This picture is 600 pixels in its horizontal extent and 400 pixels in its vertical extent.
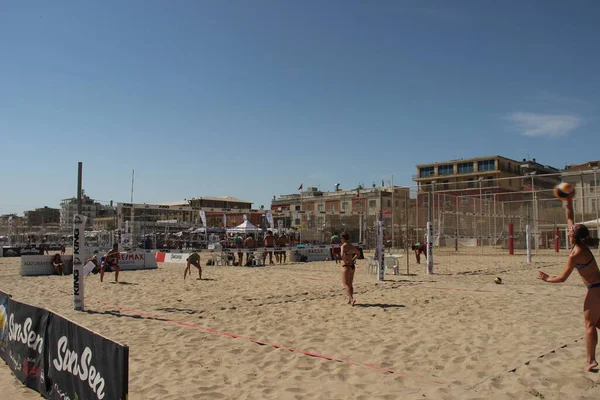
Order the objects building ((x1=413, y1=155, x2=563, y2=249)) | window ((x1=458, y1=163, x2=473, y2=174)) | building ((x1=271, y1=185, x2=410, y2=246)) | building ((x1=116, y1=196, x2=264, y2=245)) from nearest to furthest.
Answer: building ((x1=116, y1=196, x2=264, y2=245)), building ((x1=413, y1=155, x2=563, y2=249)), building ((x1=271, y1=185, x2=410, y2=246)), window ((x1=458, y1=163, x2=473, y2=174))

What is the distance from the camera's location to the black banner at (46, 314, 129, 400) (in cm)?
327

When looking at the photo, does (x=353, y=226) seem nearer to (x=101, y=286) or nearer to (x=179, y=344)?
(x=101, y=286)

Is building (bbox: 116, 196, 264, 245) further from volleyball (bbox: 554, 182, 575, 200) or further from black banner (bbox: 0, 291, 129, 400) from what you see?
volleyball (bbox: 554, 182, 575, 200)

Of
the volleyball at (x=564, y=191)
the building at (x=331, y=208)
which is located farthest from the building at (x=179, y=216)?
the volleyball at (x=564, y=191)

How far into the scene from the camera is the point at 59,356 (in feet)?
13.8

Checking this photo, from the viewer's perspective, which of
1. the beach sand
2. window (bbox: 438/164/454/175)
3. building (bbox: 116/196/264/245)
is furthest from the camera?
window (bbox: 438/164/454/175)

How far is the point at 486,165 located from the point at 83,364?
68.3 metres

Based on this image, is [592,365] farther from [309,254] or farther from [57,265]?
[309,254]

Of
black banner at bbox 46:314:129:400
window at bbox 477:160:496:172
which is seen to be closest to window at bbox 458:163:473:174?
window at bbox 477:160:496:172

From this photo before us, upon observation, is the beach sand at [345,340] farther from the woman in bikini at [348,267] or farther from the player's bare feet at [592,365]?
the woman in bikini at [348,267]

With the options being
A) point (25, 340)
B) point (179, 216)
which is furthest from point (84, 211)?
point (25, 340)

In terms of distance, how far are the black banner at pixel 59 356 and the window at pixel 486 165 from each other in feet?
219

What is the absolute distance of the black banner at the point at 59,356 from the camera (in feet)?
11.0

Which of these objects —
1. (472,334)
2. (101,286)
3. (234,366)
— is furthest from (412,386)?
(101,286)
